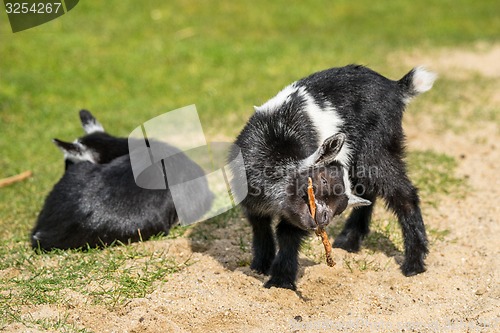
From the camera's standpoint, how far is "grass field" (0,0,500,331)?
5.97 meters

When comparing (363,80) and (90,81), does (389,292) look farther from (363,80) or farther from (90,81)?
(90,81)

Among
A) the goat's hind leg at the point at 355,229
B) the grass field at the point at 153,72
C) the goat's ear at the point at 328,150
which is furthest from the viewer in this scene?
the goat's hind leg at the point at 355,229

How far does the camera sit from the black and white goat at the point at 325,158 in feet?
17.6

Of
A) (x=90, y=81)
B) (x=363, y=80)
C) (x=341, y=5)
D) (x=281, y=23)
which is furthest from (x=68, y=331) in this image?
(x=341, y=5)

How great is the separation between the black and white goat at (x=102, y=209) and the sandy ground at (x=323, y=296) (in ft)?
1.01

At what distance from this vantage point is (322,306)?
532 cm

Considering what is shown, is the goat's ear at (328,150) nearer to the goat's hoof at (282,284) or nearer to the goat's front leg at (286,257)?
the goat's front leg at (286,257)

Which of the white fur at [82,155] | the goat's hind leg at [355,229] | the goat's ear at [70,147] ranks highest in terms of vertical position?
the goat's ear at [70,147]

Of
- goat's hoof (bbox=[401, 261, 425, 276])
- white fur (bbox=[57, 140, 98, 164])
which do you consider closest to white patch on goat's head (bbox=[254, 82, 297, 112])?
goat's hoof (bbox=[401, 261, 425, 276])

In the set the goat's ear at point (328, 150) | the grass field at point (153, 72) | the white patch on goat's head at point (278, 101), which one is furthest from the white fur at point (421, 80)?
the grass field at point (153, 72)

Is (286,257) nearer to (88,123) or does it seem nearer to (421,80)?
(421,80)

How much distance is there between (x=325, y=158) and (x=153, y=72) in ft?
28.4

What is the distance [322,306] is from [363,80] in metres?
2.00

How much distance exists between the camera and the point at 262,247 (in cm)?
600
